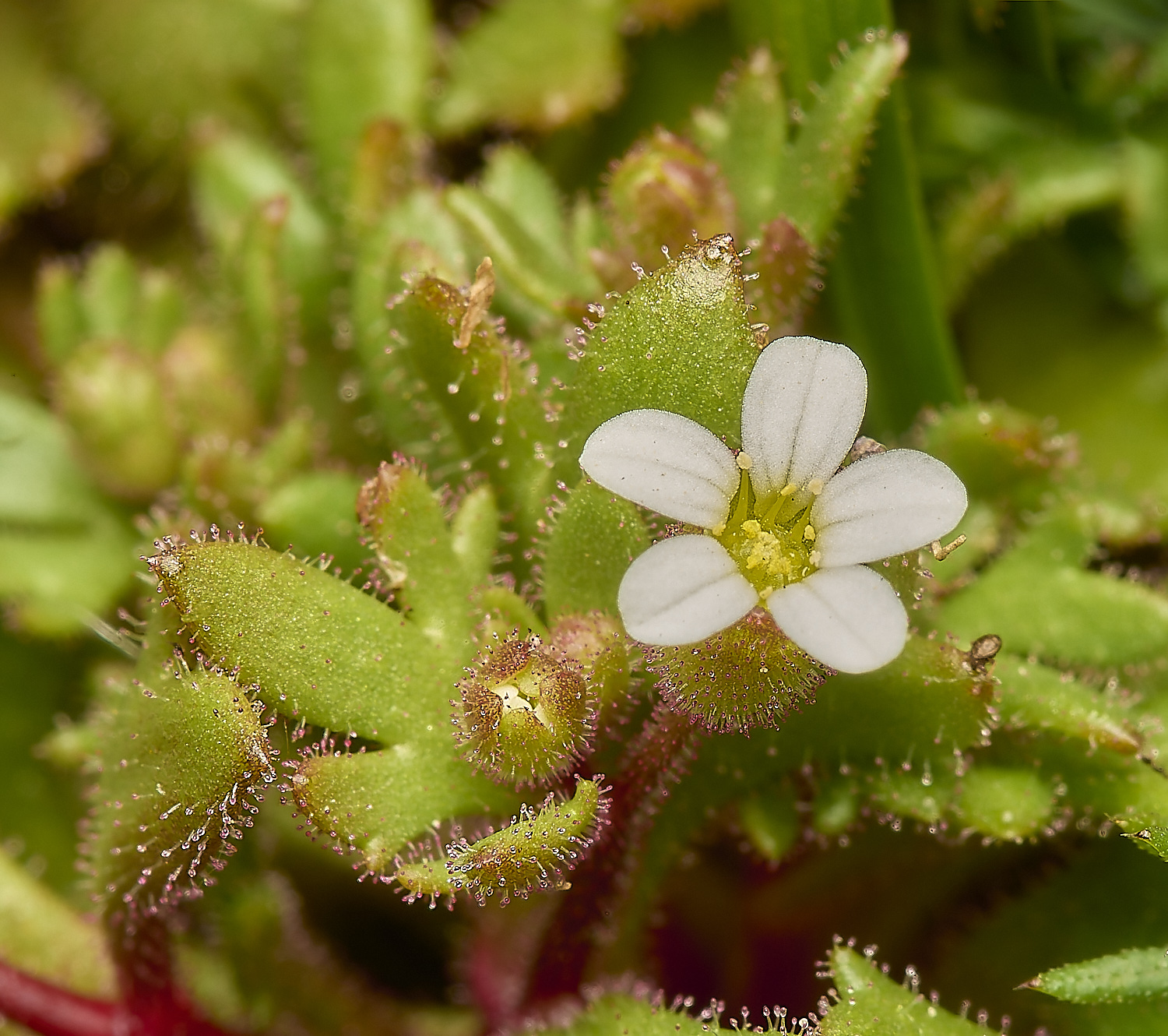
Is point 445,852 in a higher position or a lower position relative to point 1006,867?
higher

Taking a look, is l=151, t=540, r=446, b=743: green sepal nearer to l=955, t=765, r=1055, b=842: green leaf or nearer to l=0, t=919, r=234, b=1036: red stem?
l=0, t=919, r=234, b=1036: red stem

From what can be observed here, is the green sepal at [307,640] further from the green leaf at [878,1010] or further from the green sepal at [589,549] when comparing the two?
the green leaf at [878,1010]

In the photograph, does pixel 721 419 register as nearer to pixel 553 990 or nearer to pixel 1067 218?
pixel 553 990

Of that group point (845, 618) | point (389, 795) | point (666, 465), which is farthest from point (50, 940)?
point (845, 618)

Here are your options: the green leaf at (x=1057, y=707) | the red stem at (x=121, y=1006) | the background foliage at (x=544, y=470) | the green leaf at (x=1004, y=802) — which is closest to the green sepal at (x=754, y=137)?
the background foliage at (x=544, y=470)

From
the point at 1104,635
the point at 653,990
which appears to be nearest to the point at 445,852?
the point at 653,990

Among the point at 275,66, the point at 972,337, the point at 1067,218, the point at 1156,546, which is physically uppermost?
the point at 275,66

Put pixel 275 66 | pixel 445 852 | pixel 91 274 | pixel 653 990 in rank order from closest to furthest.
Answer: pixel 445 852
pixel 653 990
pixel 91 274
pixel 275 66
